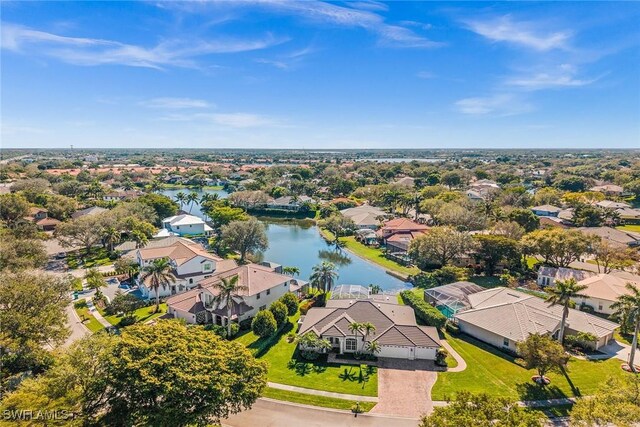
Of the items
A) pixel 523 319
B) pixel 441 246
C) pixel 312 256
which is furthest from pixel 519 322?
pixel 312 256

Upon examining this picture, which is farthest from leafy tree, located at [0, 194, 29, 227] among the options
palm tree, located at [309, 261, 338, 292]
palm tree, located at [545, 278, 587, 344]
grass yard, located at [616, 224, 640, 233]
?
grass yard, located at [616, 224, 640, 233]

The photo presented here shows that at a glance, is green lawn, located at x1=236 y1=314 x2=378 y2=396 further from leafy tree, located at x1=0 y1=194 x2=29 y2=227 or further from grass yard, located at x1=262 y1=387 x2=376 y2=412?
leafy tree, located at x1=0 y1=194 x2=29 y2=227

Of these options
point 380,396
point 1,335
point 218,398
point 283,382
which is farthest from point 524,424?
point 1,335

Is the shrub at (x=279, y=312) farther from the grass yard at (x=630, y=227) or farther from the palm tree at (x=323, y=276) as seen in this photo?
the grass yard at (x=630, y=227)

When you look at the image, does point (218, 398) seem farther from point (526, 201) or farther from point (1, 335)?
point (526, 201)

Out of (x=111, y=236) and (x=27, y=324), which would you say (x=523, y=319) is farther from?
(x=111, y=236)

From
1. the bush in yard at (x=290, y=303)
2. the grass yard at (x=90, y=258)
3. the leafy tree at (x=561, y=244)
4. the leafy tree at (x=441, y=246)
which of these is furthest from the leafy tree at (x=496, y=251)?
the grass yard at (x=90, y=258)
